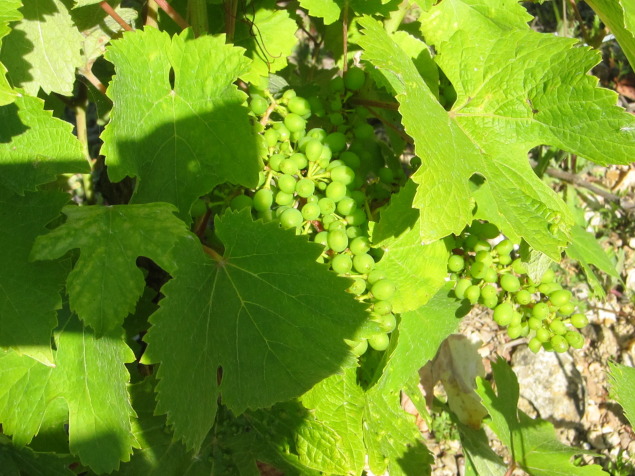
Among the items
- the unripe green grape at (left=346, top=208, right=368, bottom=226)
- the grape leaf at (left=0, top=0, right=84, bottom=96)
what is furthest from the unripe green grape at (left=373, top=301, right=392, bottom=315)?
the grape leaf at (left=0, top=0, right=84, bottom=96)

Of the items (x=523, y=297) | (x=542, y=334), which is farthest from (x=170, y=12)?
(x=542, y=334)

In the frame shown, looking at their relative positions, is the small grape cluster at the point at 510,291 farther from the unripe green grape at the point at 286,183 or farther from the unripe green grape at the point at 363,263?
the unripe green grape at the point at 286,183

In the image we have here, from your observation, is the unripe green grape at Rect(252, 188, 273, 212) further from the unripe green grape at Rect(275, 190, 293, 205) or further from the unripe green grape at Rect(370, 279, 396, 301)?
the unripe green grape at Rect(370, 279, 396, 301)

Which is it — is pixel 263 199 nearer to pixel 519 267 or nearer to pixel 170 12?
pixel 170 12

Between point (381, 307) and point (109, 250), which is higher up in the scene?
point (109, 250)

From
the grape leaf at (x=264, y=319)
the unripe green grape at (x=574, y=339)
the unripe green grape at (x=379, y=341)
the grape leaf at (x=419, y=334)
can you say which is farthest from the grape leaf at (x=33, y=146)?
the unripe green grape at (x=574, y=339)

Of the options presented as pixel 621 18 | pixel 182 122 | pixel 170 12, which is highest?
pixel 621 18

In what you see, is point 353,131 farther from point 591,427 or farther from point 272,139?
point 591,427
